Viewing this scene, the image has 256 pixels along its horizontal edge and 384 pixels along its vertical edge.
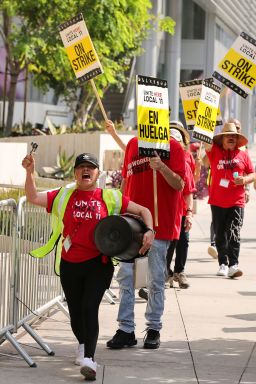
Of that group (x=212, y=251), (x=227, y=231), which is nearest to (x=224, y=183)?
(x=227, y=231)

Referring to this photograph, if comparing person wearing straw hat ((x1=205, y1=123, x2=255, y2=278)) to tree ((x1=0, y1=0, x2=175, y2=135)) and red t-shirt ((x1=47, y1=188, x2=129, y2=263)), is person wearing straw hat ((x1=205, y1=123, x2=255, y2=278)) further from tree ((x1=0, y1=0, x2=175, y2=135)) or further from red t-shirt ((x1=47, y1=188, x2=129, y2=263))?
tree ((x1=0, y1=0, x2=175, y2=135))

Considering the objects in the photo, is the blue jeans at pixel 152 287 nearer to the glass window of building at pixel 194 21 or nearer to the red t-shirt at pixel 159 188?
the red t-shirt at pixel 159 188

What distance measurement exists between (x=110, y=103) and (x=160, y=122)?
4105 cm

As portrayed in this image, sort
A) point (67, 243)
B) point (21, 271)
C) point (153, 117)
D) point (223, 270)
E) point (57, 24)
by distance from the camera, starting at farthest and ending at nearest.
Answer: point (57, 24) → point (223, 270) → point (153, 117) → point (21, 271) → point (67, 243)

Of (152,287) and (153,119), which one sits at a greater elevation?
(153,119)

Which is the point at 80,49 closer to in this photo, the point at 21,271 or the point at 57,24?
the point at 21,271

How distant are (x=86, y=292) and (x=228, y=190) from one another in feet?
18.6

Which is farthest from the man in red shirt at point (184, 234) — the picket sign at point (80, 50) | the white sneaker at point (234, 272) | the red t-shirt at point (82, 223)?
the red t-shirt at point (82, 223)

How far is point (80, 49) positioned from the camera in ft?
38.2

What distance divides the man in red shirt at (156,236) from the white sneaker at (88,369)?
1182 millimetres

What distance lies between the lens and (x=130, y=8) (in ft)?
94.8

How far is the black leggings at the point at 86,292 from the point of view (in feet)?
25.5

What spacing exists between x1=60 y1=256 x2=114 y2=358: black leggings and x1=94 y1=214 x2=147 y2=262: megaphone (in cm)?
17

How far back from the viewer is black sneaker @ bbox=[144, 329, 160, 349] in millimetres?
8891
